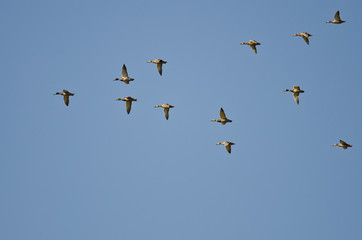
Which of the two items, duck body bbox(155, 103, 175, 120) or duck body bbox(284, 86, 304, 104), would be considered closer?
duck body bbox(284, 86, 304, 104)

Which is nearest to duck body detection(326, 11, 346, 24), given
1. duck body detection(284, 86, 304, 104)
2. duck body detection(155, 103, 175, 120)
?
A: duck body detection(284, 86, 304, 104)

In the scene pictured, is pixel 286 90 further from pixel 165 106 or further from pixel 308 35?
pixel 165 106

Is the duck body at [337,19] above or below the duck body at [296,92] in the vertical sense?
above

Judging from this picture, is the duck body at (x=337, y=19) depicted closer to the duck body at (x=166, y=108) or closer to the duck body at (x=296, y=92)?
the duck body at (x=296, y=92)

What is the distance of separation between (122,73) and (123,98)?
269 centimetres

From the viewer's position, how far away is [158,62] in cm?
6975

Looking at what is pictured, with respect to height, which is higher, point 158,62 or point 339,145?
point 158,62

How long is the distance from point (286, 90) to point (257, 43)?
19.2 feet

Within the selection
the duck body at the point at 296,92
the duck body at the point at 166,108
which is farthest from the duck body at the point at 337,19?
the duck body at the point at 166,108

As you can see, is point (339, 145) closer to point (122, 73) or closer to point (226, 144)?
point (226, 144)

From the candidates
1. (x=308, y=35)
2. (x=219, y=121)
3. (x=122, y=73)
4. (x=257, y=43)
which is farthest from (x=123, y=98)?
(x=308, y=35)

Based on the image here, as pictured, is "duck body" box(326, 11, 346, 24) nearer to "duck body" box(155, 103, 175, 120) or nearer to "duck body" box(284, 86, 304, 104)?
"duck body" box(284, 86, 304, 104)

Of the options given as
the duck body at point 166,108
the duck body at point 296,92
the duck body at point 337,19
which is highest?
the duck body at point 337,19

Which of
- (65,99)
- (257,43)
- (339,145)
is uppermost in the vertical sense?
(257,43)
